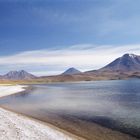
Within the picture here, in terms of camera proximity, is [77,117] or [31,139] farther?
[77,117]

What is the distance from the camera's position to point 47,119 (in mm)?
38750

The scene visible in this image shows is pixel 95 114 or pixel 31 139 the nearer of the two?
pixel 31 139

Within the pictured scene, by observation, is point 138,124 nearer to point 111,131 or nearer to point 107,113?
point 111,131

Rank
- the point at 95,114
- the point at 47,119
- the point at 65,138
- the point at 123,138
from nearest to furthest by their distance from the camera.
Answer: the point at 65,138, the point at 123,138, the point at 47,119, the point at 95,114

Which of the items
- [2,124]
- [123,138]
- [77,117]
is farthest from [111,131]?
[2,124]

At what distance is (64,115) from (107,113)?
716 cm

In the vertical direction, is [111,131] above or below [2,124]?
below

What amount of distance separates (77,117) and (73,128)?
7.75m

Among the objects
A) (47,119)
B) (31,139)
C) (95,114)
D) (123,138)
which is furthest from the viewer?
(95,114)

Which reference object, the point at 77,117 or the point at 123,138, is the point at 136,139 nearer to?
the point at 123,138

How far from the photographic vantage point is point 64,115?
4206 centimetres

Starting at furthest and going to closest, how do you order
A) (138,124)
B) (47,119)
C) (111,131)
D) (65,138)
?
(47,119) < (138,124) < (111,131) < (65,138)

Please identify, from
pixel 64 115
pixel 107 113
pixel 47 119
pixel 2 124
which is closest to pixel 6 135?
pixel 2 124

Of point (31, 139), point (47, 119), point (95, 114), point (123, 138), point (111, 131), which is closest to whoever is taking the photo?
point (31, 139)
